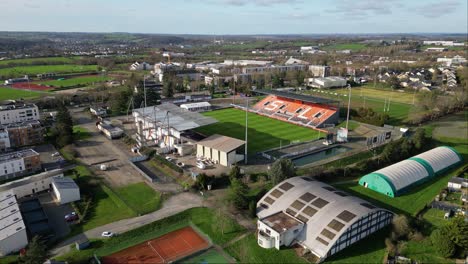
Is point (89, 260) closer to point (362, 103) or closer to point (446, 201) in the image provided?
point (446, 201)

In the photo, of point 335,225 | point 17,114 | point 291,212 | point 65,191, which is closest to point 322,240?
point 335,225

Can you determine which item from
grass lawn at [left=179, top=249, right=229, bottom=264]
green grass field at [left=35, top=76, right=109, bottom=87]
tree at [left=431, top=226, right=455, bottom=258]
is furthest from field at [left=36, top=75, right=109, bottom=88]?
tree at [left=431, top=226, right=455, bottom=258]

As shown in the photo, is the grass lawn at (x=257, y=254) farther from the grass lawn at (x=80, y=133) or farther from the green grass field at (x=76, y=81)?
the green grass field at (x=76, y=81)

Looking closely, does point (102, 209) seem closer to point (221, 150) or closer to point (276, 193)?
point (221, 150)

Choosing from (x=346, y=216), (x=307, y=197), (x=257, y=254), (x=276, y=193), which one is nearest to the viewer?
(x=257, y=254)

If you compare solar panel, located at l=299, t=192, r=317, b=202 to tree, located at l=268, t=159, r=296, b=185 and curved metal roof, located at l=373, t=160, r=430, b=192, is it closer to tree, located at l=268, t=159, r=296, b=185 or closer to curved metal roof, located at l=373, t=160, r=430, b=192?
tree, located at l=268, t=159, r=296, b=185

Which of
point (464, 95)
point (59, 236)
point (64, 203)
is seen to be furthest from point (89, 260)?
point (464, 95)
